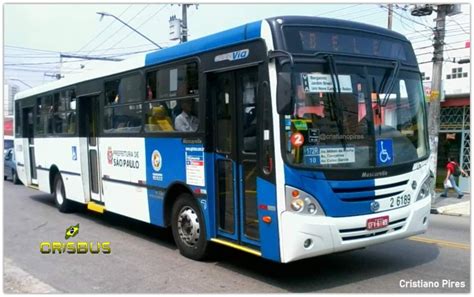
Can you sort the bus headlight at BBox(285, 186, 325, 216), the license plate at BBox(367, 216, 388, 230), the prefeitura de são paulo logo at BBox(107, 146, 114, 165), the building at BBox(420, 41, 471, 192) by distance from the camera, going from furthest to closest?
the building at BBox(420, 41, 471, 192)
the prefeitura de são paulo logo at BBox(107, 146, 114, 165)
the license plate at BBox(367, 216, 388, 230)
the bus headlight at BBox(285, 186, 325, 216)

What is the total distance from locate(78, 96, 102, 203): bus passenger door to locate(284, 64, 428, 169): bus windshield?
559cm

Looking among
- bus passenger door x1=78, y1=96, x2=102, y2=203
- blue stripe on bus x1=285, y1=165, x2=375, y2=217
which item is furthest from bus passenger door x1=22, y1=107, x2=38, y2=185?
blue stripe on bus x1=285, y1=165, x2=375, y2=217

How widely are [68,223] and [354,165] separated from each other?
695 centimetres

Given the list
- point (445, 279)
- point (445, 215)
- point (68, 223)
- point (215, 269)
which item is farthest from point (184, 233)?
point (445, 215)

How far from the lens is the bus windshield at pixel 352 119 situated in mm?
5453

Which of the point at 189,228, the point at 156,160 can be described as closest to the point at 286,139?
the point at 189,228

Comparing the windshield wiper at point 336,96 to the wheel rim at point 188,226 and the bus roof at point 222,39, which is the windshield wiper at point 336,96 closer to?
the bus roof at point 222,39

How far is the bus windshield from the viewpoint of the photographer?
5453mm

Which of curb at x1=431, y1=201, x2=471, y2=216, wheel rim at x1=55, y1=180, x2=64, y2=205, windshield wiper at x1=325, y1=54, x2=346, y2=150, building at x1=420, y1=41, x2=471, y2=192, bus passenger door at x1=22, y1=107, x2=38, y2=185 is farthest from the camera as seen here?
building at x1=420, y1=41, x2=471, y2=192

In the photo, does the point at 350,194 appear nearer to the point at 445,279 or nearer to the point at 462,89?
the point at 445,279

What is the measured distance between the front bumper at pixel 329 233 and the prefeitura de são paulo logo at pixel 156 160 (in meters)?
2.89

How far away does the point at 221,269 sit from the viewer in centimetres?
661

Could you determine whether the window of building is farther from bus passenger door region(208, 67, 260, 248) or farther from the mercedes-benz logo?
bus passenger door region(208, 67, 260, 248)

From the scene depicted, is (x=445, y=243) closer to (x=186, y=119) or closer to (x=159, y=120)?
A: (x=186, y=119)
